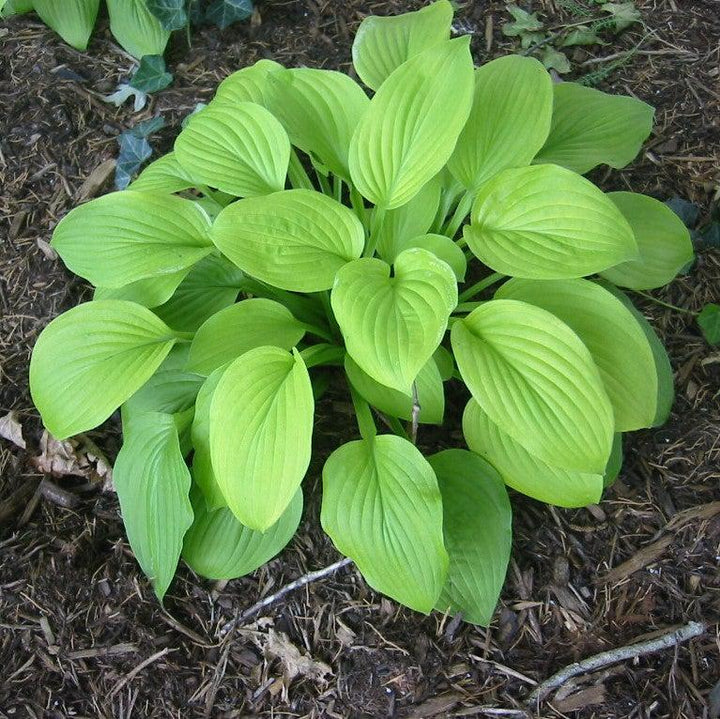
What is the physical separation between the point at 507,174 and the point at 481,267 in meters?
0.57

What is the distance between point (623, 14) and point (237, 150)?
4.94 ft

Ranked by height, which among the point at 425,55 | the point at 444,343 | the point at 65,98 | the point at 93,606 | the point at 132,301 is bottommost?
the point at 93,606

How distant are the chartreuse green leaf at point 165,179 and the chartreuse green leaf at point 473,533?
0.98m

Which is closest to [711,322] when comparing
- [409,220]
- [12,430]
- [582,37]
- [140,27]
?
[409,220]

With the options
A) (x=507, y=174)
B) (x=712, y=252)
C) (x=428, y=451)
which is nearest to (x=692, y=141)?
(x=712, y=252)

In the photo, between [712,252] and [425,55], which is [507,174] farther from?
[712,252]

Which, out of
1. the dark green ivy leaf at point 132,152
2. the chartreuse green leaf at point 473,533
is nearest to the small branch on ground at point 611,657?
the chartreuse green leaf at point 473,533

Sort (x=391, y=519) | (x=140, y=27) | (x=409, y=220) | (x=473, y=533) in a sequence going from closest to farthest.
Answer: (x=391, y=519) < (x=473, y=533) < (x=409, y=220) < (x=140, y=27)

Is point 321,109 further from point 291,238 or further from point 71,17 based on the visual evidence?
point 71,17

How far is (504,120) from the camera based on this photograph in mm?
1763

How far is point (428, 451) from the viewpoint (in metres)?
1.92

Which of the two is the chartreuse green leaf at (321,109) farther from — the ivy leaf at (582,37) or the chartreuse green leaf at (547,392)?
the ivy leaf at (582,37)

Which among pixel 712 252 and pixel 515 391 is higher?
pixel 515 391

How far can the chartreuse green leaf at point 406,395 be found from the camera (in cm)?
172
